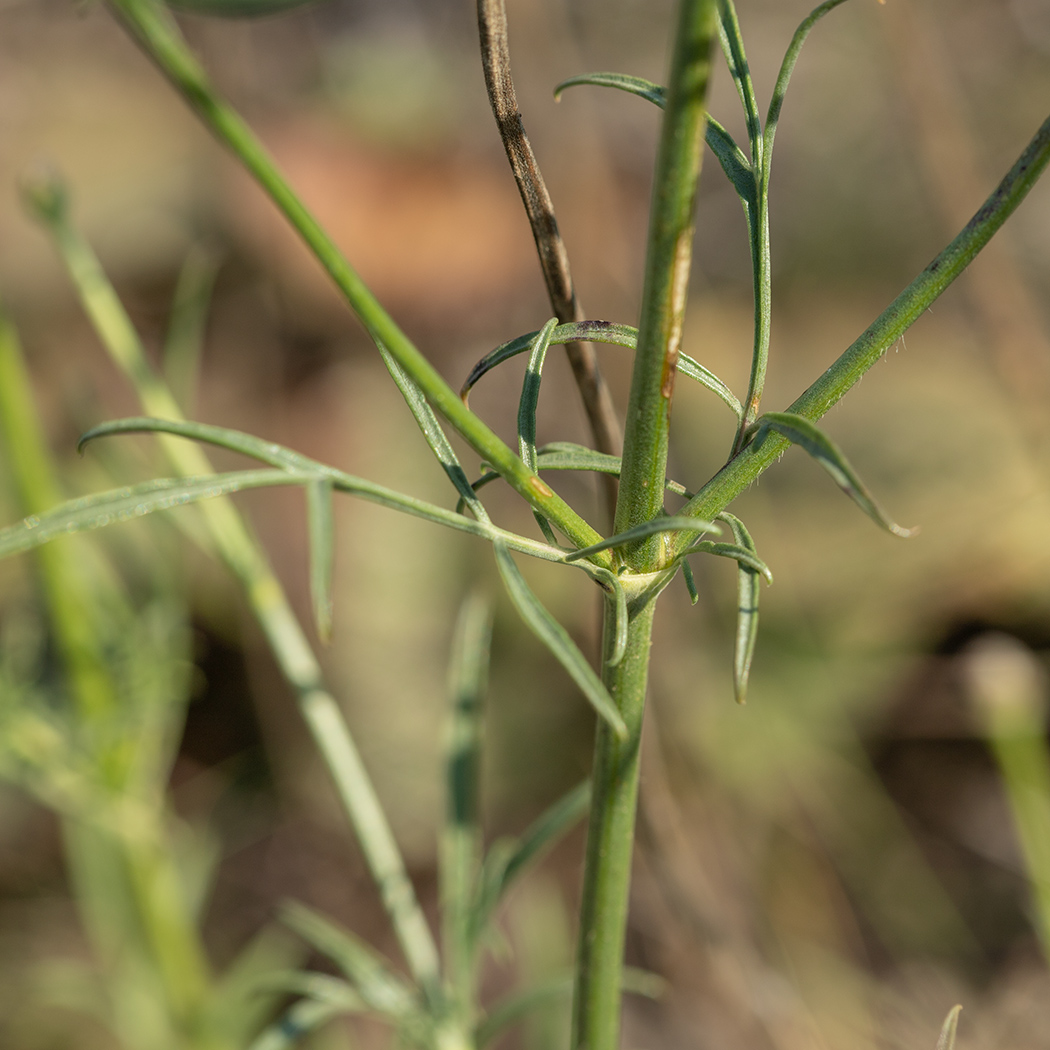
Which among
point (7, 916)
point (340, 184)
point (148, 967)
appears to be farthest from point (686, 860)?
point (340, 184)

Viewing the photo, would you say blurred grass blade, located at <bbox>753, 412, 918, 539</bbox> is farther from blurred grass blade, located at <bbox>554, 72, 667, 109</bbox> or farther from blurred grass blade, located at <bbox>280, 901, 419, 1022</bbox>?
blurred grass blade, located at <bbox>280, 901, 419, 1022</bbox>

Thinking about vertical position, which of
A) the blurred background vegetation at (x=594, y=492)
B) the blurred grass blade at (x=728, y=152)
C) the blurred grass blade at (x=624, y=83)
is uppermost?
the blurred grass blade at (x=624, y=83)

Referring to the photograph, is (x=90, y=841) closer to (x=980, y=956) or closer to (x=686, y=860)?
(x=686, y=860)

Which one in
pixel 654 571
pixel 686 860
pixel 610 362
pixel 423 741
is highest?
pixel 654 571

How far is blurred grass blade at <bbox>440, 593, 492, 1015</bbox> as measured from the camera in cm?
50

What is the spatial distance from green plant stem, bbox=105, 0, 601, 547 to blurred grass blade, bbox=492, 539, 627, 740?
0.07 ft

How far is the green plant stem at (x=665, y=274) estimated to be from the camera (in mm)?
192

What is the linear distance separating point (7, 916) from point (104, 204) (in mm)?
1622

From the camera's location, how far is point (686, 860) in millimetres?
809

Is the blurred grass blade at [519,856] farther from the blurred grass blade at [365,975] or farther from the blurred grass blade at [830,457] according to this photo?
the blurred grass blade at [830,457]

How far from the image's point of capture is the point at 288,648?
0.51m

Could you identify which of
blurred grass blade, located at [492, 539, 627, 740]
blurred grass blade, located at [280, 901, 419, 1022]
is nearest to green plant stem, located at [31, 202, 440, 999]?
blurred grass blade, located at [280, 901, 419, 1022]

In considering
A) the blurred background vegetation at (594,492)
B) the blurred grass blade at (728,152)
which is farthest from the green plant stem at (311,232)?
the blurred background vegetation at (594,492)

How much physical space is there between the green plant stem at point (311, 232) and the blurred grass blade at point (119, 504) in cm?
6
